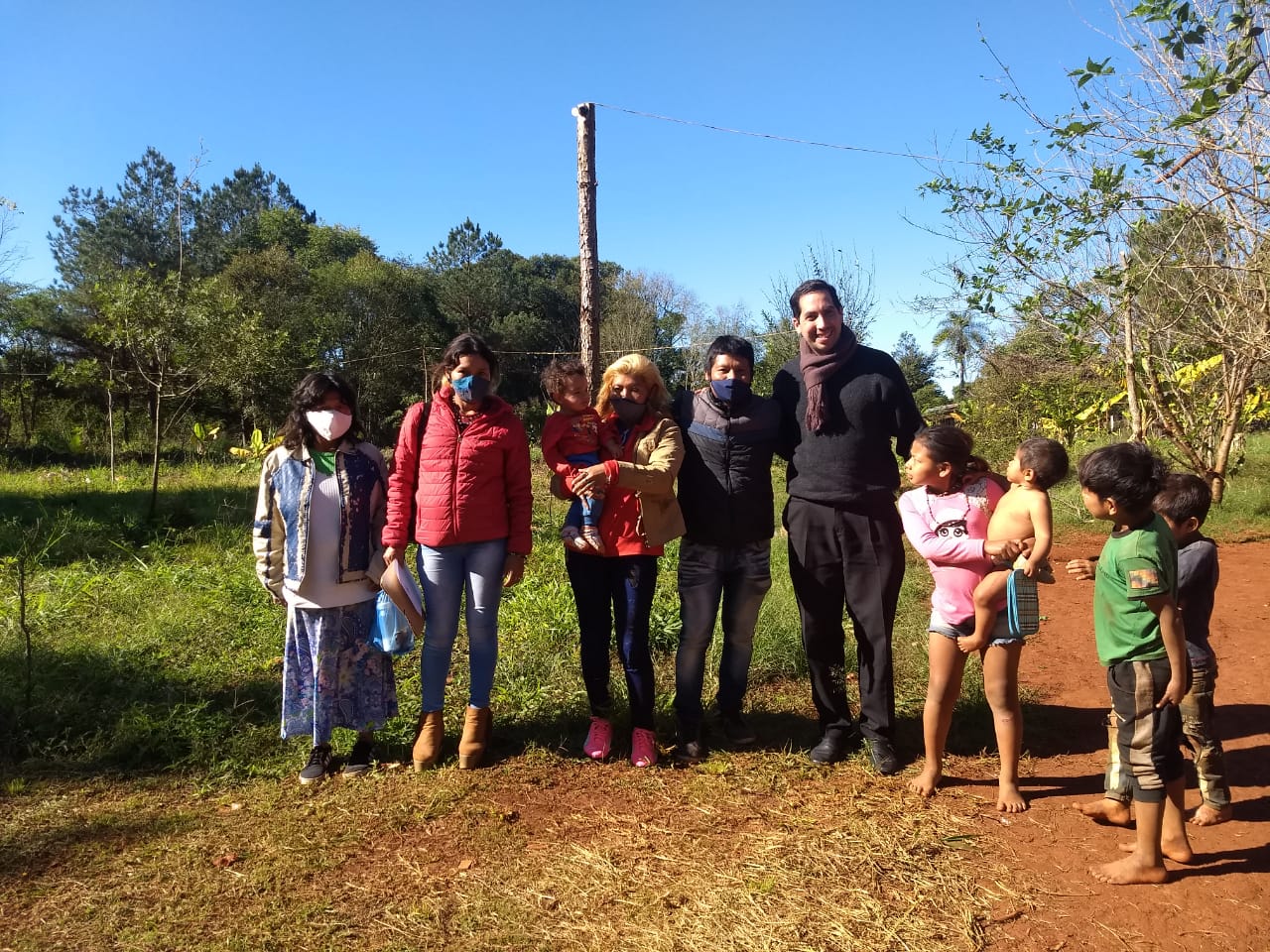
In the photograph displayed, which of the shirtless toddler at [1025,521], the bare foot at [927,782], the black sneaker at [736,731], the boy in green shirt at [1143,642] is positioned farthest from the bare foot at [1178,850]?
the black sneaker at [736,731]

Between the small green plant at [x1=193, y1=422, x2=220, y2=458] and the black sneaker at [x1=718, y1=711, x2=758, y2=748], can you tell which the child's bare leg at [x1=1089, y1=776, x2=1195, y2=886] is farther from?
the small green plant at [x1=193, y1=422, x2=220, y2=458]

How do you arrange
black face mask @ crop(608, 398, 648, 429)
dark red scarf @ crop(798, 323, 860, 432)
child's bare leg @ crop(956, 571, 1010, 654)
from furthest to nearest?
black face mask @ crop(608, 398, 648, 429) → dark red scarf @ crop(798, 323, 860, 432) → child's bare leg @ crop(956, 571, 1010, 654)

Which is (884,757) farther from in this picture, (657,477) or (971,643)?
(657,477)

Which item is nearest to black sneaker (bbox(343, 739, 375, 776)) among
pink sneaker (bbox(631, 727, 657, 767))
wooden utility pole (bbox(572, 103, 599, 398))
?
pink sneaker (bbox(631, 727, 657, 767))

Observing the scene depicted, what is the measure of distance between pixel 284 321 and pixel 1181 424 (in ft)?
74.9

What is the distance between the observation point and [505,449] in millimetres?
3395

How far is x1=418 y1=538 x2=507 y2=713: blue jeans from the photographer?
337 cm

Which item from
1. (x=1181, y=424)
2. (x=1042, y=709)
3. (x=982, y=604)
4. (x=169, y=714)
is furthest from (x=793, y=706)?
(x=1181, y=424)

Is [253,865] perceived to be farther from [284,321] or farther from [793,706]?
[284,321]

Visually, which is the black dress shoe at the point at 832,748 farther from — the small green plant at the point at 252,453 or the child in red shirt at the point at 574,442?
the small green plant at the point at 252,453

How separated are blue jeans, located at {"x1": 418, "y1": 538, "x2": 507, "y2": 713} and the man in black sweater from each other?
130 centimetres

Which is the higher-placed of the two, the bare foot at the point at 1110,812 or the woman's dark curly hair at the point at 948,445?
the woman's dark curly hair at the point at 948,445

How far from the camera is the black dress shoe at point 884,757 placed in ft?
11.1

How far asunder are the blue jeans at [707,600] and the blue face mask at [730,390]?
62cm
